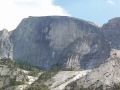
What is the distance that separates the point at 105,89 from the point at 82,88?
1046 centimetres

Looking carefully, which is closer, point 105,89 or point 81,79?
point 105,89

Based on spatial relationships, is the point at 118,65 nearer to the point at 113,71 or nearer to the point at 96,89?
the point at 113,71

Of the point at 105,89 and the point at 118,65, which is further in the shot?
the point at 118,65

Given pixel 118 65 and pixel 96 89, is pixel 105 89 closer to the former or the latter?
pixel 96 89

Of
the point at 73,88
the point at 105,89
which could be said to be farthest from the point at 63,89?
the point at 105,89

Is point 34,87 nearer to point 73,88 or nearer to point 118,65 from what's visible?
point 73,88

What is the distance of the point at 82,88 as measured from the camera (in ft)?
616

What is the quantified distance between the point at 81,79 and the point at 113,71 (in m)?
13.8

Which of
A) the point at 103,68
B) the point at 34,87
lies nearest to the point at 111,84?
the point at 103,68

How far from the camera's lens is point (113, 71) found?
195 m

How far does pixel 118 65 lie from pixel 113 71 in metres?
5.91

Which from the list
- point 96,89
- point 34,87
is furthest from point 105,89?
point 34,87

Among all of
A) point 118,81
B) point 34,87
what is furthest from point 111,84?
point 34,87

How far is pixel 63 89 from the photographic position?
635 ft
